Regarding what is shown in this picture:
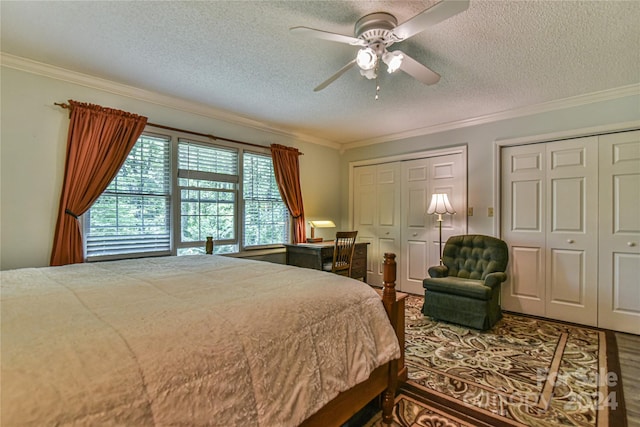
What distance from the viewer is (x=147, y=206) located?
3211 millimetres

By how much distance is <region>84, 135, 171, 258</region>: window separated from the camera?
2.90 meters

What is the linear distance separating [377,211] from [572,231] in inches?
99.4

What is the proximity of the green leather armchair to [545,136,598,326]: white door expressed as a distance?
0.62 meters

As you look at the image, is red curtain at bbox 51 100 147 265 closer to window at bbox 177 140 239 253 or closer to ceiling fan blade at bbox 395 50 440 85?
window at bbox 177 140 239 253

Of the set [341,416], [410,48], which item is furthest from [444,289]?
[410,48]

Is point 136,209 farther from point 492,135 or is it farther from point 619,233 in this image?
point 619,233

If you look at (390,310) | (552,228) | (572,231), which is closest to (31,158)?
(390,310)

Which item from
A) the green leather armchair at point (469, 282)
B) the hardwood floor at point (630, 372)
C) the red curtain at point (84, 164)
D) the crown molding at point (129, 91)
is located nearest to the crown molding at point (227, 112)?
the crown molding at point (129, 91)

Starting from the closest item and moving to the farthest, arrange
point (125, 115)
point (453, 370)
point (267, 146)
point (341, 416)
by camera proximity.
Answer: point (341, 416) < point (453, 370) < point (125, 115) < point (267, 146)

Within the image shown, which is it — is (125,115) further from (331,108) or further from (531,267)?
(531,267)

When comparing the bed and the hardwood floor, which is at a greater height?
the bed

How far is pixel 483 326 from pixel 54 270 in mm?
3751

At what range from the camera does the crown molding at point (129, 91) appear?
252cm

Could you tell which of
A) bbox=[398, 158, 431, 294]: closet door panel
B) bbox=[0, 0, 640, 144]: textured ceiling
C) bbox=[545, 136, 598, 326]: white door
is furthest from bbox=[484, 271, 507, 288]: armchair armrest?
bbox=[0, 0, 640, 144]: textured ceiling
